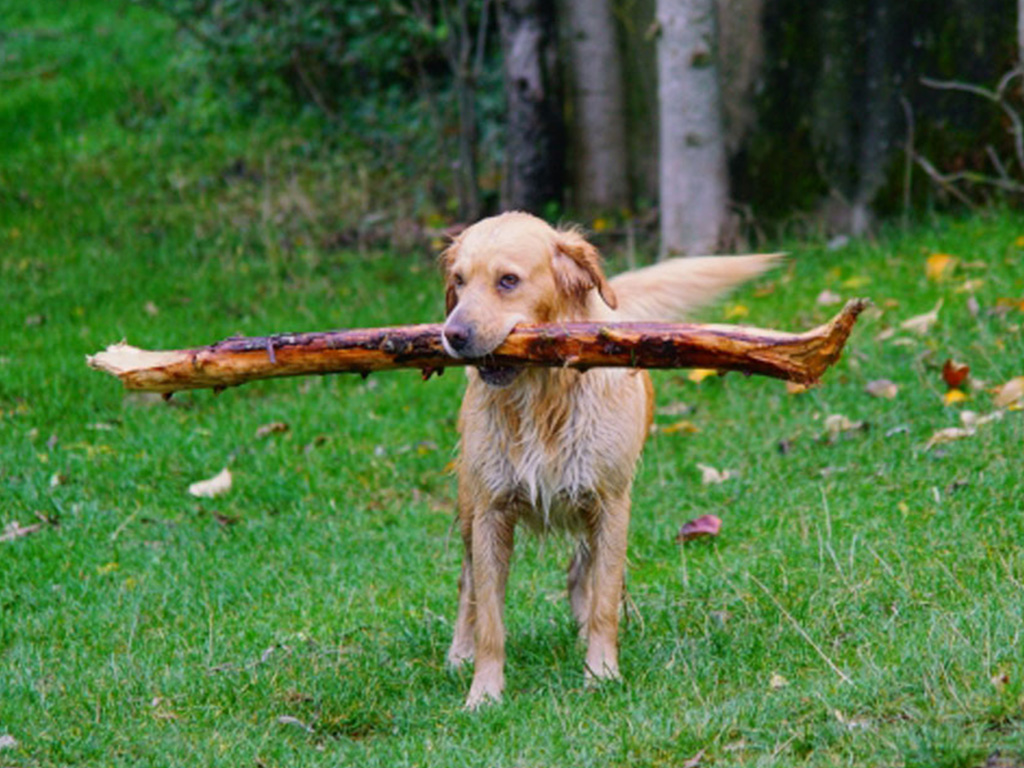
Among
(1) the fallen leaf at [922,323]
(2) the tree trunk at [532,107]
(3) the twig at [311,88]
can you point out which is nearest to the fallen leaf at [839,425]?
(1) the fallen leaf at [922,323]

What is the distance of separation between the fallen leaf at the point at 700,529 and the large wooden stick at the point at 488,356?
1.80 m

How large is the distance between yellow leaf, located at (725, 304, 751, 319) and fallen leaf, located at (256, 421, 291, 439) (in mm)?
2835

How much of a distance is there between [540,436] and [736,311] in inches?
170

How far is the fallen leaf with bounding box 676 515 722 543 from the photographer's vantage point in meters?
6.25

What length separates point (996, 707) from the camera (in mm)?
3723

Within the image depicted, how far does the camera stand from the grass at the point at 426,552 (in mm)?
4262

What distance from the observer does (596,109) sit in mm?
11703

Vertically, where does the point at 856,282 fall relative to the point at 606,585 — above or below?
below

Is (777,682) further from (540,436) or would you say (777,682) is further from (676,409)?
(676,409)

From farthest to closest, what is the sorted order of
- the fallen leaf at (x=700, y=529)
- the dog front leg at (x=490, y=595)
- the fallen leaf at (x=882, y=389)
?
the fallen leaf at (x=882, y=389) → the fallen leaf at (x=700, y=529) → the dog front leg at (x=490, y=595)

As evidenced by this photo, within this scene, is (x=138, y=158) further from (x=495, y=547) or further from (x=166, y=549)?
(x=495, y=547)

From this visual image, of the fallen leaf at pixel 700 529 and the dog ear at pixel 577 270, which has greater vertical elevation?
the dog ear at pixel 577 270

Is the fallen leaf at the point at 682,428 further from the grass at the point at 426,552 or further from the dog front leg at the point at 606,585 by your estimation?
the dog front leg at the point at 606,585

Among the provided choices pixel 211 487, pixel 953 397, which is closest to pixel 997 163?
pixel 953 397
